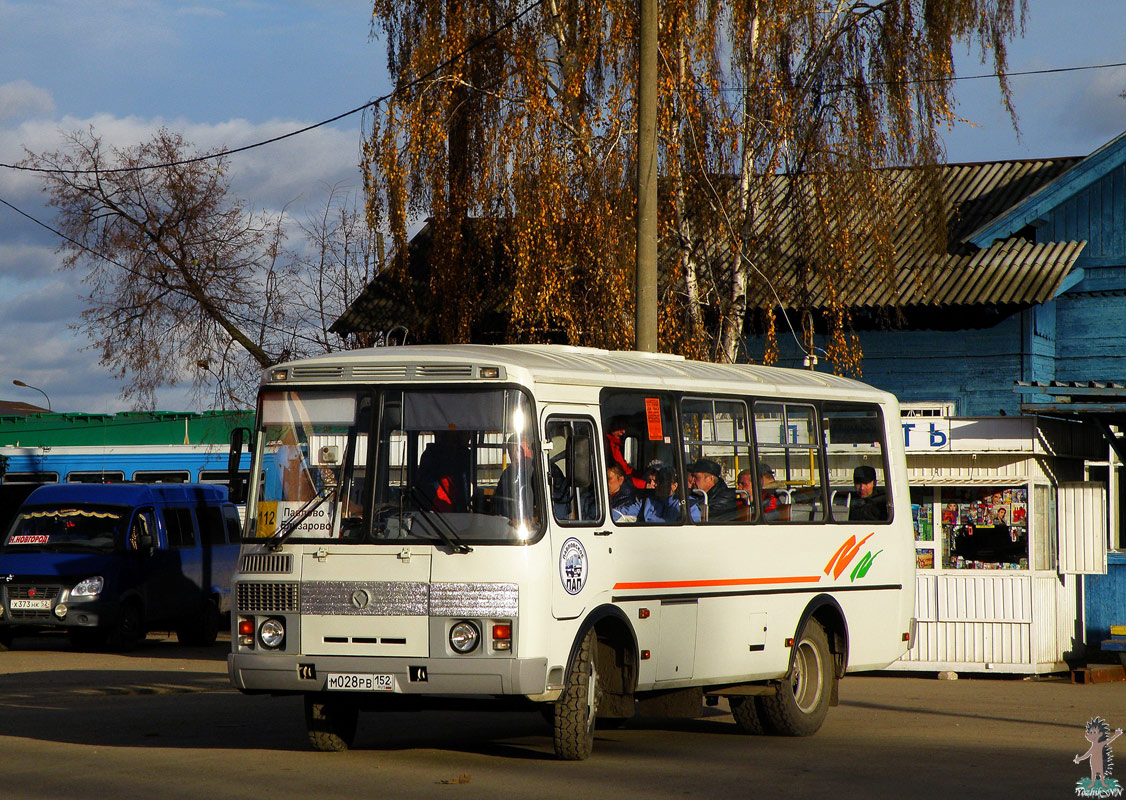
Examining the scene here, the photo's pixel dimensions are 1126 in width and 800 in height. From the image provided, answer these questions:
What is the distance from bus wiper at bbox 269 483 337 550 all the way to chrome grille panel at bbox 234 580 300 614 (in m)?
0.27

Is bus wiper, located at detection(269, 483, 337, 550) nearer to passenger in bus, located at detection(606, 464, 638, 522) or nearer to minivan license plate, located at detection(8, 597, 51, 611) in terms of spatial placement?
passenger in bus, located at detection(606, 464, 638, 522)

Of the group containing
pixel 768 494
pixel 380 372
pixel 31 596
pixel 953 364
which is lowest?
pixel 31 596

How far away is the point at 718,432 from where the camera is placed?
40.1 ft

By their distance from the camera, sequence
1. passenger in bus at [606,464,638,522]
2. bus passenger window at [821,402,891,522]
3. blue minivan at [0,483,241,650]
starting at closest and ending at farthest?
passenger in bus at [606,464,638,522], bus passenger window at [821,402,891,522], blue minivan at [0,483,241,650]

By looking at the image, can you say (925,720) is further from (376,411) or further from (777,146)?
(777,146)

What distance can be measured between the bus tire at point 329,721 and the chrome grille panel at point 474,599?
1.39m

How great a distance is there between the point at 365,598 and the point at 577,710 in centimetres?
156

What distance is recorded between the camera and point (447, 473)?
33.3 feet

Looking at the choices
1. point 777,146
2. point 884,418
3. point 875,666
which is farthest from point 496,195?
point 875,666

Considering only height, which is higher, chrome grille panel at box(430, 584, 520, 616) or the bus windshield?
the bus windshield

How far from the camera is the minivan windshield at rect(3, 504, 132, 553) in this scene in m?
21.6

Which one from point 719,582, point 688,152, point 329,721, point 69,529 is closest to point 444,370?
point 329,721

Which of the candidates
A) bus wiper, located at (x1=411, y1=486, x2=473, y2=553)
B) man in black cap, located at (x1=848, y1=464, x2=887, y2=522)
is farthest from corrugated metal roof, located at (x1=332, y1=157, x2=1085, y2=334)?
bus wiper, located at (x1=411, y1=486, x2=473, y2=553)

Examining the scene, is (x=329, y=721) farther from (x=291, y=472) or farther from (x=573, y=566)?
(x=573, y=566)
